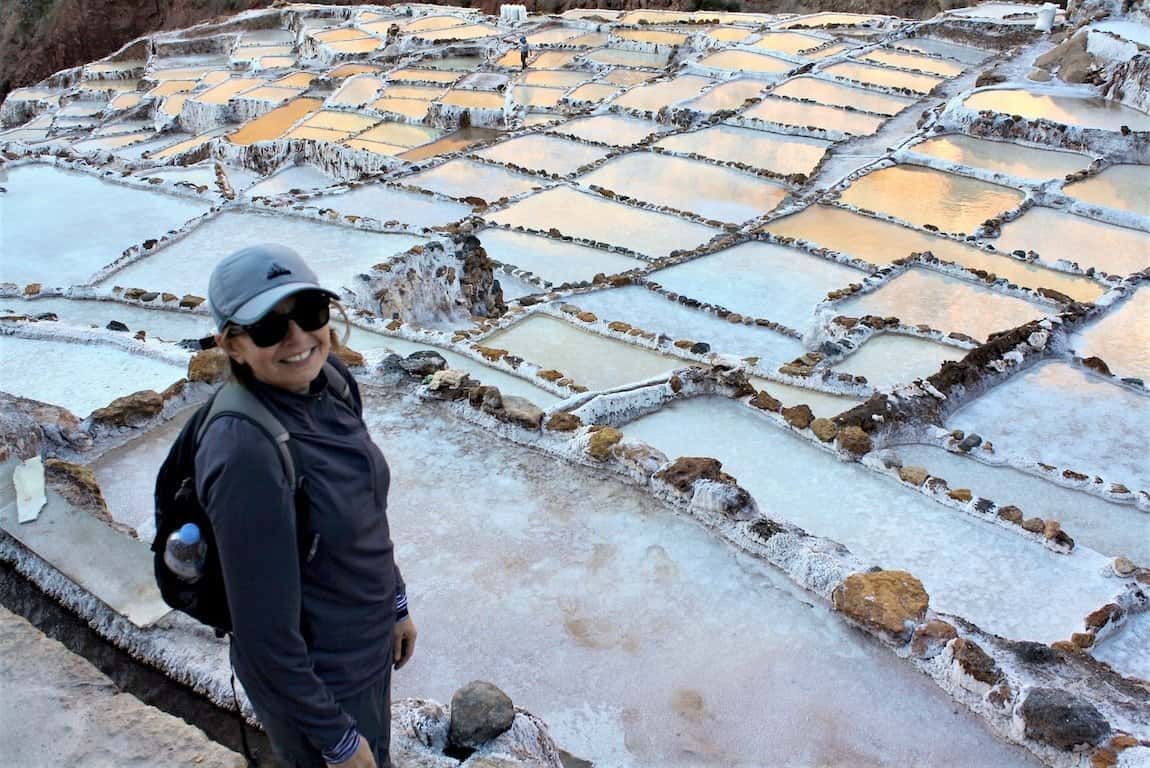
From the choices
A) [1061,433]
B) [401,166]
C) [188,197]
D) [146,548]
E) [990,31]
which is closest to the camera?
[146,548]

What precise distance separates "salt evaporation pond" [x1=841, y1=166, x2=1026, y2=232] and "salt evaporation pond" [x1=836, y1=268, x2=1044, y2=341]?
224cm

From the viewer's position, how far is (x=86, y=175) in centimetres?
1470

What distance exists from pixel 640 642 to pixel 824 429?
3.01 metres

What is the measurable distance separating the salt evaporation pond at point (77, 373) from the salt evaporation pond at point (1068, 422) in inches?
260

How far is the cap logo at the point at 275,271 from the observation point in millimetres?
2512

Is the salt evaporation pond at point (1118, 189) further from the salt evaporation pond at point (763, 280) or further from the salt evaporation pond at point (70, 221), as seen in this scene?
the salt evaporation pond at point (70, 221)

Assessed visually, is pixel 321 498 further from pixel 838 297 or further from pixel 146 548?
pixel 838 297

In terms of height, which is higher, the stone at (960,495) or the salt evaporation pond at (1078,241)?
the stone at (960,495)

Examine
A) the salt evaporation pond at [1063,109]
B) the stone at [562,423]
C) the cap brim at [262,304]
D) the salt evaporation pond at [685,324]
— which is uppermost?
the cap brim at [262,304]

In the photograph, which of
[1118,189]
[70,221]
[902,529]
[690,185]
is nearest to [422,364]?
[902,529]

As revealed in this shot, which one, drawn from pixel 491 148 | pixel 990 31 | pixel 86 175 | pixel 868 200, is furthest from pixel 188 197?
pixel 990 31

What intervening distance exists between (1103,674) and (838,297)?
697 cm

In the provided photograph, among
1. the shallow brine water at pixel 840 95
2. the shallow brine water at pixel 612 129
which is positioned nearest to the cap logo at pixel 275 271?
the shallow brine water at pixel 612 129

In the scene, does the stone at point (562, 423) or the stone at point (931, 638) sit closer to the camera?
the stone at point (931, 638)
